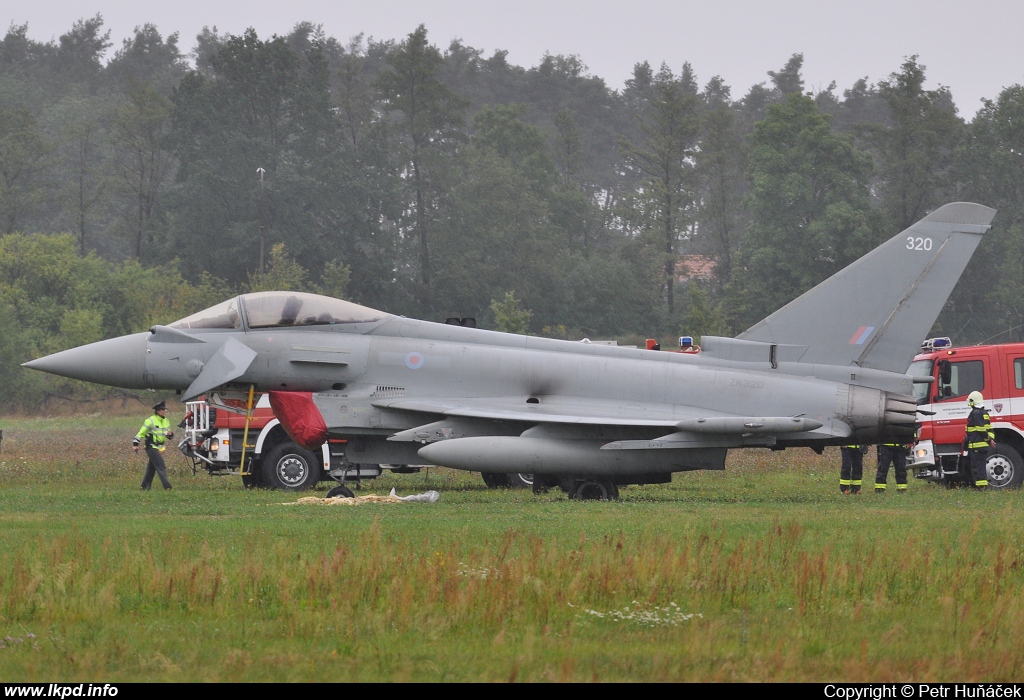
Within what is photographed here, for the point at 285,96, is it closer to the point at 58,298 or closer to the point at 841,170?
the point at 58,298

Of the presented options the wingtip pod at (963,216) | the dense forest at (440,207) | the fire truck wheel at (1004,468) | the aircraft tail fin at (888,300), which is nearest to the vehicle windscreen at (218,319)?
the aircraft tail fin at (888,300)

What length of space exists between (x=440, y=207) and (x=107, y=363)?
60.8 metres

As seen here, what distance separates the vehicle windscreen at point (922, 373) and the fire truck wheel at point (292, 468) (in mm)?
11031

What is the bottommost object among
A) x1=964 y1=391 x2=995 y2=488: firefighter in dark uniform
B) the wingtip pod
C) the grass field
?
the grass field

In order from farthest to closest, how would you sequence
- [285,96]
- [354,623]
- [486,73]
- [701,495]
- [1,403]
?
1. [486,73]
2. [285,96]
3. [1,403]
4. [701,495]
5. [354,623]

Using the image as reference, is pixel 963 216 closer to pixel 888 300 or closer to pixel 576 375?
pixel 888 300

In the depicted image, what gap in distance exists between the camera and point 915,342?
17.3 metres

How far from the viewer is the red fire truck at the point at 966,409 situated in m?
20.4

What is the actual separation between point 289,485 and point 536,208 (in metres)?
57.7

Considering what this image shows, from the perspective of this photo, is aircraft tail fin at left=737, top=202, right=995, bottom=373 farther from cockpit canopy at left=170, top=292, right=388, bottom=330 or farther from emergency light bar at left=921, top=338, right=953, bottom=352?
cockpit canopy at left=170, top=292, right=388, bottom=330

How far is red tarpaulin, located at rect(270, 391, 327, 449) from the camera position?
57.4ft

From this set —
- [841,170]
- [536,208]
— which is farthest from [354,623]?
[536,208]

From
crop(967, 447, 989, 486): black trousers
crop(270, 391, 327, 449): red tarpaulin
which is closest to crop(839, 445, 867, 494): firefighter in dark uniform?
crop(967, 447, 989, 486): black trousers

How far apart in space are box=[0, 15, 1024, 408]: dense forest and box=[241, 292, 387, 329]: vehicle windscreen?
122 ft
